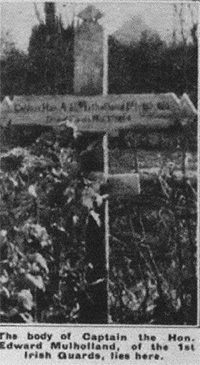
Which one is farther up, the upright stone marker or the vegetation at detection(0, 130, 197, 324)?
the upright stone marker

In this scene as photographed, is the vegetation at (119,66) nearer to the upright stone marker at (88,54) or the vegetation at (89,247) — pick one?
the upright stone marker at (88,54)

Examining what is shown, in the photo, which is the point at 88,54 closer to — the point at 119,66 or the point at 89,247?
the point at 119,66

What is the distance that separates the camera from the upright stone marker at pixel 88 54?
1.46 metres

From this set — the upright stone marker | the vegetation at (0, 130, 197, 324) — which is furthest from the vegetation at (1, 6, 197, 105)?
the vegetation at (0, 130, 197, 324)

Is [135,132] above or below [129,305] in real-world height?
above

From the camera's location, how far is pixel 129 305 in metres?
1.45

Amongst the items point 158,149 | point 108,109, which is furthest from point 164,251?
point 108,109

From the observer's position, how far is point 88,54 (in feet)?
4.78

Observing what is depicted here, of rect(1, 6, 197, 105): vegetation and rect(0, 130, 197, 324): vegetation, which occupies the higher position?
rect(1, 6, 197, 105): vegetation

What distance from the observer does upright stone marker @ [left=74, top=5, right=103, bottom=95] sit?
4.77 feet

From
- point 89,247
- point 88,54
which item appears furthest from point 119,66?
point 89,247

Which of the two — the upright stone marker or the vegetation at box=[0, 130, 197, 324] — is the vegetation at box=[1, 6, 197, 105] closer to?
the upright stone marker

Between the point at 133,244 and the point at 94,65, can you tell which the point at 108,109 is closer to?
the point at 94,65

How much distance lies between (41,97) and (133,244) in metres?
0.36
